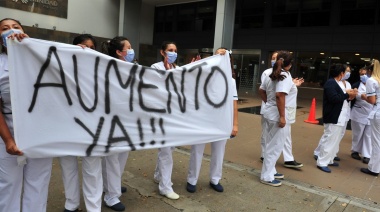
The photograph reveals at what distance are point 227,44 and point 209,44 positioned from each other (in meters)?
6.65

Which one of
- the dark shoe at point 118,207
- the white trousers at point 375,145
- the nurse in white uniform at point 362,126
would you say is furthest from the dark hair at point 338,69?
the dark shoe at point 118,207

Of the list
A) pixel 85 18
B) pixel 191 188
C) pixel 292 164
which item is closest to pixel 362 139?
pixel 292 164

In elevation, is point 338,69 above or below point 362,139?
above

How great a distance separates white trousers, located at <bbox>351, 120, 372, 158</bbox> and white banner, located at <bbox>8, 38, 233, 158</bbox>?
336 cm

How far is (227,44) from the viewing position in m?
14.6

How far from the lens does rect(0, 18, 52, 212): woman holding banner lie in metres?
2.51

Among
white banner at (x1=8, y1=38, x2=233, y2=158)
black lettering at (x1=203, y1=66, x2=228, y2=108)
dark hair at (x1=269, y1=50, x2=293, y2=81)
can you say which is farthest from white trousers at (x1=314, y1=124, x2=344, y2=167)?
black lettering at (x1=203, y1=66, x2=228, y2=108)

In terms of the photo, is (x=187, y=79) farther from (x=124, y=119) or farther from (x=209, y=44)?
(x=209, y=44)

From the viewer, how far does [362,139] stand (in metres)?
6.05

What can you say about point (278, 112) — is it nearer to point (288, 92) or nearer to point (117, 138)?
point (288, 92)

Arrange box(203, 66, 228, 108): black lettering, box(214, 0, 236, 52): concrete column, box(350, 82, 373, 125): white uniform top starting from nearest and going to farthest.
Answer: box(203, 66, 228, 108): black lettering
box(350, 82, 373, 125): white uniform top
box(214, 0, 236, 52): concrete column

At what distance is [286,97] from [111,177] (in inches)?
108

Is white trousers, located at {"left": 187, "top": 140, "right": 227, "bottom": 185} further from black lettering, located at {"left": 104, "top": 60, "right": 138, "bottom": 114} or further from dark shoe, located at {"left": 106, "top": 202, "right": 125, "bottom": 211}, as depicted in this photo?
black lettering, located at {"left": 104, "top": 60, "right": 138, "bottom": 114}

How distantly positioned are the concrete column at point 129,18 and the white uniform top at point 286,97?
1607 centimetres
